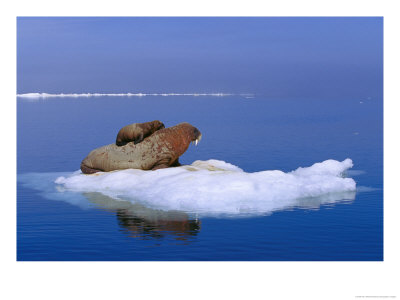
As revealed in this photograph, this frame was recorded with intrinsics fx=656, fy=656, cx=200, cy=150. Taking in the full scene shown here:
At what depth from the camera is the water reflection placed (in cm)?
1391

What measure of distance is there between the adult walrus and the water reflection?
10.4 ft

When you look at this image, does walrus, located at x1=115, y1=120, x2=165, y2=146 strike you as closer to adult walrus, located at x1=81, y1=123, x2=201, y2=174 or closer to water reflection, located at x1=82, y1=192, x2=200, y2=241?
adult walrus, located at x1=81, y1=123, x2=201, y2=174

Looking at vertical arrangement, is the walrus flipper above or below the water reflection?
above

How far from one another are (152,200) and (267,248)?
4.73 m

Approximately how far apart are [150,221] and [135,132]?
6.02 meters

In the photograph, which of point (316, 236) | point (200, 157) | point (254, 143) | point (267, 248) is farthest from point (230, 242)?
point (254, 143)

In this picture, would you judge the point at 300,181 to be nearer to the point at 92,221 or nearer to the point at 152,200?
the point at 152,200

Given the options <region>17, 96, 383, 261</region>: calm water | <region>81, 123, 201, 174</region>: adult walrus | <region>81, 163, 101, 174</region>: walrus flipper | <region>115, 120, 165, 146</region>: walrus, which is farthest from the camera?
<region>81, 163, 101, 174</region>: walrus flipper

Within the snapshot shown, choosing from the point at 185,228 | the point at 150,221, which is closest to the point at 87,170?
the point at 150,221

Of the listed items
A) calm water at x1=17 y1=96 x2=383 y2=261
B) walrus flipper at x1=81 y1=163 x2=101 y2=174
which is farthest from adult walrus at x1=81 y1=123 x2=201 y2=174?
calm water at x1=17 y1=96 x2=383 y2=261

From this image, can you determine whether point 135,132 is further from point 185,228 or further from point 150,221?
point 185,228

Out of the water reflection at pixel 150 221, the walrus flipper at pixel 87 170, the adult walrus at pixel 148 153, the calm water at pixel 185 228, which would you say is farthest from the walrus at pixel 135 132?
the water reflection at pixel 150 221

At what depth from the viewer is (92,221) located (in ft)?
49.6

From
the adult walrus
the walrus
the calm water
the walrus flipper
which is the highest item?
the walrus
